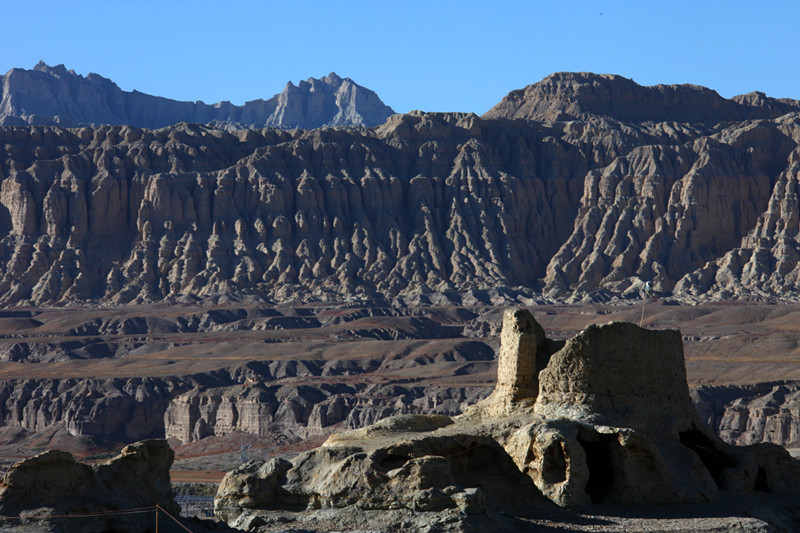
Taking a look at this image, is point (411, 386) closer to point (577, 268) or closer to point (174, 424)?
point (174, 424)

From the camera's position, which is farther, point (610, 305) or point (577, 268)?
point (577, 268)

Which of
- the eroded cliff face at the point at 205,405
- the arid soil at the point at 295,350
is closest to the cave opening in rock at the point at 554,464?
the arid soil at the point at 295,350

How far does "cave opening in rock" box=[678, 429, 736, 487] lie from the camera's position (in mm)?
36531

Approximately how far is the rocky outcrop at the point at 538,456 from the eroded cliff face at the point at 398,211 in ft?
378

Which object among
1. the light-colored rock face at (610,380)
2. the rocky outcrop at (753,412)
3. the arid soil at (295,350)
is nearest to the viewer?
the light-colored rock face at (610,380)

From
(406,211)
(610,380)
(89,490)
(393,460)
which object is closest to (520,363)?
(610,380)

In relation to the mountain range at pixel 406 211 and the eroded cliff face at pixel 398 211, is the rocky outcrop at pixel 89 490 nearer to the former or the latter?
the mountain range at pixel 406 211

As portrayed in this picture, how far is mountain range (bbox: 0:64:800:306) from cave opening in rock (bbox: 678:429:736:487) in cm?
11328

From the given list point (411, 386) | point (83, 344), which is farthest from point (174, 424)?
→ point (83, 344)

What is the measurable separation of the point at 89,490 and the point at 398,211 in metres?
139

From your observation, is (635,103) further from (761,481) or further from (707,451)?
(707,451)

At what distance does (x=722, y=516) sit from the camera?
32750 mm

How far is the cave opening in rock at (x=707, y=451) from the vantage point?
120ft

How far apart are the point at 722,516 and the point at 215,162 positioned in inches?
5651
